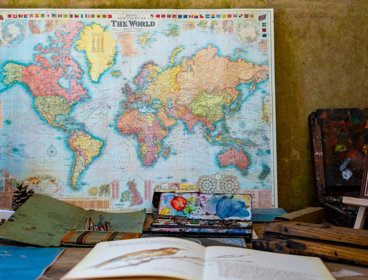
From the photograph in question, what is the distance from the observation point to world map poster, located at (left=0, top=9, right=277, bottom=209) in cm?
325

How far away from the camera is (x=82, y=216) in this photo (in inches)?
100

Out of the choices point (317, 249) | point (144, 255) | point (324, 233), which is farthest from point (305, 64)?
point (144, 255)

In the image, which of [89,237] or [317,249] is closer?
[317,249]

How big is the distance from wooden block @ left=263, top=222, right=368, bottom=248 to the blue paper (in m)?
0.95

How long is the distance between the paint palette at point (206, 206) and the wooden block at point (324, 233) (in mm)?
629

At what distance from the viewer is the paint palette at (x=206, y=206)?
7.23 ft

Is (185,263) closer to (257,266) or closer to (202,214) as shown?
(257,266)

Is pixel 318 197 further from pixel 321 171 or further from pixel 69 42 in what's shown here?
pixel 69 42

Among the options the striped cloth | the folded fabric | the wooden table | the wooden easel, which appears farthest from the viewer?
the wooden easel

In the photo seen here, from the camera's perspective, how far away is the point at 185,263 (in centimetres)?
103

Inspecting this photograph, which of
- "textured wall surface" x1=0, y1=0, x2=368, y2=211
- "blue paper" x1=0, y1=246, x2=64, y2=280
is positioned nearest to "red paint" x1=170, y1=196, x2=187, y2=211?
"blue paper" x1=0, y1=246, x2=64, y2=280

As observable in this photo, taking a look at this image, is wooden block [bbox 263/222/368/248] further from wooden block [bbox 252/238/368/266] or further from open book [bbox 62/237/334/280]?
open book [bbox 62/237/334/280]

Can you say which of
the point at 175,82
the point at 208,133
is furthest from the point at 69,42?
the point at 208,133

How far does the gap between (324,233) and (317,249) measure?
11cm
